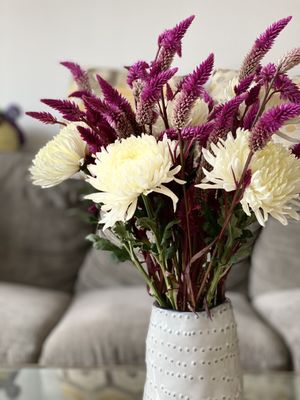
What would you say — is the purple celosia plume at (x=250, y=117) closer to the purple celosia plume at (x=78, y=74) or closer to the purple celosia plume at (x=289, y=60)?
the purple celosia plume at (x=289, y=60)

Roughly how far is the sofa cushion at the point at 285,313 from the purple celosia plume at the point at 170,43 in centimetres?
94

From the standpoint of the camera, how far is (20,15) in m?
2.20

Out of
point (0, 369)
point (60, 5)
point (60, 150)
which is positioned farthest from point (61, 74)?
point (60, 150)

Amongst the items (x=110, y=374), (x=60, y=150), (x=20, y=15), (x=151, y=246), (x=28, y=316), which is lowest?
(x=110, y=374)

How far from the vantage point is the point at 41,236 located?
79.0 inches

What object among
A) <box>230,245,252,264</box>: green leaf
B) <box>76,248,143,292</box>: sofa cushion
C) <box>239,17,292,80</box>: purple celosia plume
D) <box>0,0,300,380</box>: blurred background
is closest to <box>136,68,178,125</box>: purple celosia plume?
<box>239,17,292,80</box>: purple celosia plume

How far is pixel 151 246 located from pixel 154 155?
143 mm

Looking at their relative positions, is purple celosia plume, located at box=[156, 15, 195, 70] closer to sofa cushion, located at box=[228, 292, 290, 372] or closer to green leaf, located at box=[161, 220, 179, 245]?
green leaf, located at box=[161, 220, 179, 245]

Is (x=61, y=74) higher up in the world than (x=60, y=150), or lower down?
higher up

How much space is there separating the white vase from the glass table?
1.29ft

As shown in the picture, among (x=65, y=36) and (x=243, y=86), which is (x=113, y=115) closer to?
(x=243, y=86)

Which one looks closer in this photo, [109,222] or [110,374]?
[109,222]

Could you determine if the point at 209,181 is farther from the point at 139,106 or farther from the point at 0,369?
the point at 0,369

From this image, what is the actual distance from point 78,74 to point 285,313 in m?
1.00
